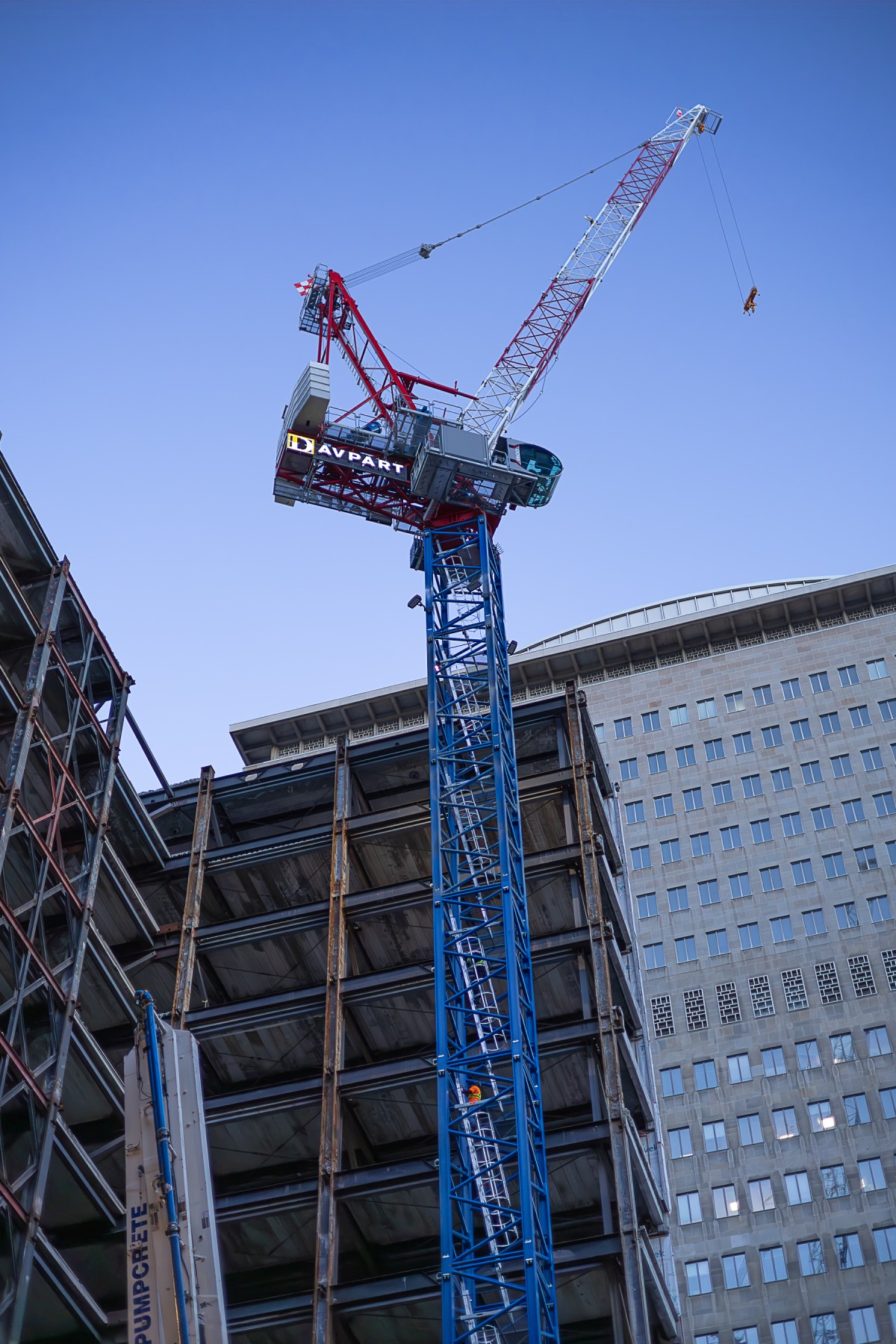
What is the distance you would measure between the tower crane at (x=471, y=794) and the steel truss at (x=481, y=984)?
0.23ft

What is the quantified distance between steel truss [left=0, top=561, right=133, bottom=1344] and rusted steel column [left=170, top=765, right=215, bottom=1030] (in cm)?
522

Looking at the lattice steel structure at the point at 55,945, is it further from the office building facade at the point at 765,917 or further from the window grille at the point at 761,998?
the window grille at the point at 761,998

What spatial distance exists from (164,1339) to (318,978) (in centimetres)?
4752

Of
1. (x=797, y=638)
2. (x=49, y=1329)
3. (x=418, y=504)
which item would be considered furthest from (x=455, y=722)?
(x=797, y=638)

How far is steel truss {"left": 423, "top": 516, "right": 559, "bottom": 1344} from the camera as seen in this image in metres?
47.2

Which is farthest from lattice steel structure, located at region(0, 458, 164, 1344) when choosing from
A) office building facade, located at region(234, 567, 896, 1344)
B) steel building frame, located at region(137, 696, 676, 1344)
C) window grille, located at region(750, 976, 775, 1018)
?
window grille, located at region(750, 976, 775, 1018)

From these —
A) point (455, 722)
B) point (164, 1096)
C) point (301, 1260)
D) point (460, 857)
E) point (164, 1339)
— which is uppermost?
point (455, 722)

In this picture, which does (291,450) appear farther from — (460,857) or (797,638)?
(797,638)

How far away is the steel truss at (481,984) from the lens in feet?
155

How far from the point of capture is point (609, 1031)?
55.6 meters

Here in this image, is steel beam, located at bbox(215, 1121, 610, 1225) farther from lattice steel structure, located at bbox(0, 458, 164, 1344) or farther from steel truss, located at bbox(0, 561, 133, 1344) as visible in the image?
steel truss, located at bbox(0, 561, 133, 1344)

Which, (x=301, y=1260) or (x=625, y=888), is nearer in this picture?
(x=301, y=1260)

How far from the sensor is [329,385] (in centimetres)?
6638

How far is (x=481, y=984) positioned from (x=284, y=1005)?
9.77m
